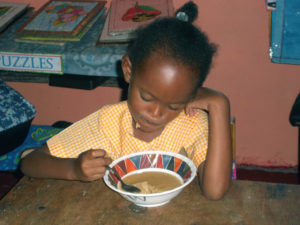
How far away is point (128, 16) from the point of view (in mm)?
1653

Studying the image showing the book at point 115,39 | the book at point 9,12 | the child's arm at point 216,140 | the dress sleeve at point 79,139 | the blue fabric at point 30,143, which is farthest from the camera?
the book at point 9,12

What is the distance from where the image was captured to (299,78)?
2.17 m

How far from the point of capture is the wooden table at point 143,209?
836 mm

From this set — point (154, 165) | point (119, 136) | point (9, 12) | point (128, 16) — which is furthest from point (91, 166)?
point (9, 12)

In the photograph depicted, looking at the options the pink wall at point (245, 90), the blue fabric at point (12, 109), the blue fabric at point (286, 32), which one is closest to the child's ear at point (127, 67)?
the blue fabric at point (12, 109)

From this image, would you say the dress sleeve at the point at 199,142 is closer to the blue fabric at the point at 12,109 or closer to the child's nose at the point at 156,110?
the child's nose at the point at 156,110

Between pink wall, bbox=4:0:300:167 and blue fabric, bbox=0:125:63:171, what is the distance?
1.96 feet

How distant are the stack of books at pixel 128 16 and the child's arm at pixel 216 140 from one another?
51 centimetres

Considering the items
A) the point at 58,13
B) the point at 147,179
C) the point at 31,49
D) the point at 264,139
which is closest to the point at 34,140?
the point at 31,49

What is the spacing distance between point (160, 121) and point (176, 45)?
205 mm

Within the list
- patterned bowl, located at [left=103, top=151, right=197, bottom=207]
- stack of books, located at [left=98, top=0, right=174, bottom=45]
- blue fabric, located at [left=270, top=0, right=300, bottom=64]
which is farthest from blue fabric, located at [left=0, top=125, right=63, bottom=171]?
blue fabric, located at [left=270, top=0, right=300, bottom=64]

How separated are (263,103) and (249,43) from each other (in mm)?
397

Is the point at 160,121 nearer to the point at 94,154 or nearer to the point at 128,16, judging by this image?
the point at 94,154

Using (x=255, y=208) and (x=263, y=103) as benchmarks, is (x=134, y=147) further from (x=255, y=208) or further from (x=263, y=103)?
(x=263, y=103)
